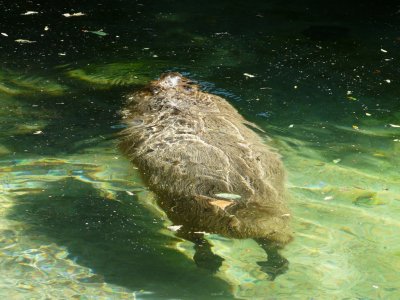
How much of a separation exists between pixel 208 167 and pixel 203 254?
577 mm

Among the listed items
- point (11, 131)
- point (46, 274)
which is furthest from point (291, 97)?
point (46, 274)

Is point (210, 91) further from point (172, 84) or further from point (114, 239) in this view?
point (114, 239)

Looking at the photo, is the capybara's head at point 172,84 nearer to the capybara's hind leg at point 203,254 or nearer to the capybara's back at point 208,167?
the capybara's back at point 208,167

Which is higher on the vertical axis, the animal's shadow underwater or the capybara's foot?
the animal's shadow underwater

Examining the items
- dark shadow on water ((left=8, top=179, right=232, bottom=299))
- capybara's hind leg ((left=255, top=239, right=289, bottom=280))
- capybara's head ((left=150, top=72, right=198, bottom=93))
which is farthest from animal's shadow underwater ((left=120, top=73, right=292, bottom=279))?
capybara's head ((left=150, top=72, right=198, bottom=93))

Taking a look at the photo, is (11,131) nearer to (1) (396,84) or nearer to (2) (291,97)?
(2) (291,97)

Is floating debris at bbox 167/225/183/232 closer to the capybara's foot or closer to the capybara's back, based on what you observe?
the capybara's back

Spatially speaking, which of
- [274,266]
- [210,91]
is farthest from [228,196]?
[210,91]

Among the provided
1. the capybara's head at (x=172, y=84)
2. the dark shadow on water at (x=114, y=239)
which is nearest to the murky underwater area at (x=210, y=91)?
the dark shadow on water at (x=114, y=239)

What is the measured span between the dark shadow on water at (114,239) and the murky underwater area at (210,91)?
0.4 inches

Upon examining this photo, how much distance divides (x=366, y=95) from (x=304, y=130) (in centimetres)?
109

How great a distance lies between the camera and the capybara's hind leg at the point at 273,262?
3668 mm

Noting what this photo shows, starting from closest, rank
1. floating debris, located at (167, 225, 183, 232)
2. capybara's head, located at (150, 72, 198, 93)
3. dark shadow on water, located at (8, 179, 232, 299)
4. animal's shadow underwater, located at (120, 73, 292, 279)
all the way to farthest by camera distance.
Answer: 1. dark shadow on water, located at (8, 179, 232, 299)
2. animal's shadow underwater, located at (120, 73, 292, 279)
3. floating debris, located at (167, 225, 183, 232)
4. capybara's head, located at (150, 72, 198, 93)

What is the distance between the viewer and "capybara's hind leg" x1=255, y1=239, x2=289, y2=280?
12.0ft
